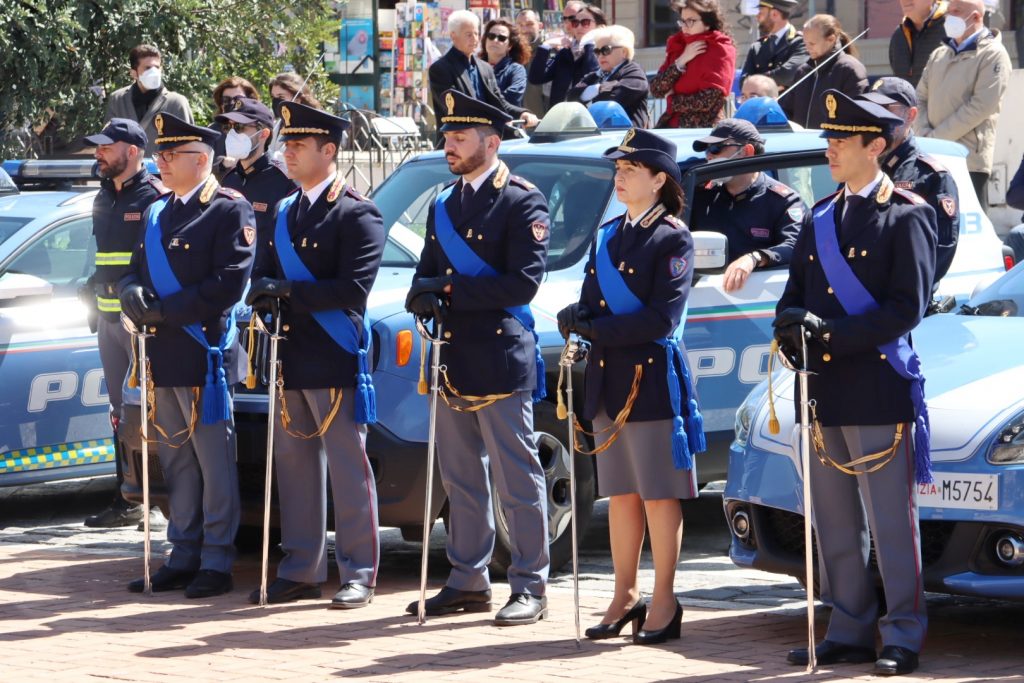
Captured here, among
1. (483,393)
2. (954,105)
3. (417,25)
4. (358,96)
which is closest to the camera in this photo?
(483,393)

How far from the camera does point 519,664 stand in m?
6.48

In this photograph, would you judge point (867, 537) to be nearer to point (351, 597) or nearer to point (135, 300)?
point (351, 597)

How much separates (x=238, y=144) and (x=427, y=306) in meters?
2.30

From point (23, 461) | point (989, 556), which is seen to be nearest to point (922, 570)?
point (989, 556)

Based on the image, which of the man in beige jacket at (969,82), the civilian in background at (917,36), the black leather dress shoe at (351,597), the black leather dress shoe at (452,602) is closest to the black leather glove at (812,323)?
the black leather dress shoe at (452,602)

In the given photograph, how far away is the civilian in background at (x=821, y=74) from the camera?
11.6 meters

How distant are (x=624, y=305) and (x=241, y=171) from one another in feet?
10.3

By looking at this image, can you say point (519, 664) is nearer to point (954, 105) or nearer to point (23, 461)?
Answer: point (23, 461)

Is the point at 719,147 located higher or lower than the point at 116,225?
higher

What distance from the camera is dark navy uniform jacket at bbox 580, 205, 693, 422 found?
264 inches

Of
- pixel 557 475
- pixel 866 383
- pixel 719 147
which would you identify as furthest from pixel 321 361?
pixel 866 383

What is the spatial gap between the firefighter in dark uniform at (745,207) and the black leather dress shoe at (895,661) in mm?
2784

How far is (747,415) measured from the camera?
7281 millimetres

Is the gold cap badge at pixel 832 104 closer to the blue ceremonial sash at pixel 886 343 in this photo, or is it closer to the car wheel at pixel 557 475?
the blue ceremonial sash at pixel 886 343
